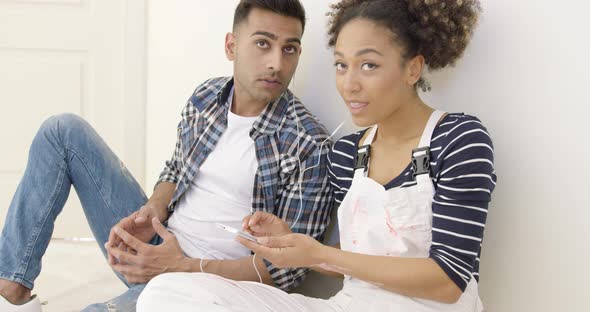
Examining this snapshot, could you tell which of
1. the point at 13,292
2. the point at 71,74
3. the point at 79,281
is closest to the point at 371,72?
the point at 13,292

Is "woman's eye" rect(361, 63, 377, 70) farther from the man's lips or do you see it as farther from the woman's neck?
the man's lips

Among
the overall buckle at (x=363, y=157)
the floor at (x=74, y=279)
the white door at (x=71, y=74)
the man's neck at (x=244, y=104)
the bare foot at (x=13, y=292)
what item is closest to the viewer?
the overall buckle at (x=363, y=157)

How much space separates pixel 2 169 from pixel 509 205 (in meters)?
2.63

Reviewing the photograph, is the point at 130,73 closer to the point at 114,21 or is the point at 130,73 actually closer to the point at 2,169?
the point at 114,21

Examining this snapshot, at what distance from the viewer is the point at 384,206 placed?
1.24 metres

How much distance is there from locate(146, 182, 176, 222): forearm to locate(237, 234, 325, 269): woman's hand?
67 cm

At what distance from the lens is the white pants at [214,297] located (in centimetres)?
114

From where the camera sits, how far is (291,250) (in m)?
1.17

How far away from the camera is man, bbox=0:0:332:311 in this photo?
1558mm

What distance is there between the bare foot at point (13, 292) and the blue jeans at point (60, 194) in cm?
1

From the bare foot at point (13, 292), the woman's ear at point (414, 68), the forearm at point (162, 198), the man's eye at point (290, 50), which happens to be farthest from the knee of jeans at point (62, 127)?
the woman's ear at point (414, 68)

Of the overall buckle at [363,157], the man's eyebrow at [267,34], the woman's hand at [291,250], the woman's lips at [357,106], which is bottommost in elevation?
the woman's hand at [291,250]

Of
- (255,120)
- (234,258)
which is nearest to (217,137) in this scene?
(255,120)

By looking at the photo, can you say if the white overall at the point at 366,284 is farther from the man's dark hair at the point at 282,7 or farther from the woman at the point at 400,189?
the man's dark hair at the point at 282,7
